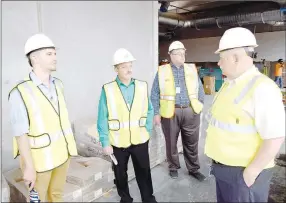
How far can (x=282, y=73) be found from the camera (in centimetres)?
670

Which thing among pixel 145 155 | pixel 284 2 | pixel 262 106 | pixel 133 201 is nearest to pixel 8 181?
pixel 133 201

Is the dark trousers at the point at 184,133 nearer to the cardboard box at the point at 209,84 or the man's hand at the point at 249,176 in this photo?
the man's hand at the point at 249,176

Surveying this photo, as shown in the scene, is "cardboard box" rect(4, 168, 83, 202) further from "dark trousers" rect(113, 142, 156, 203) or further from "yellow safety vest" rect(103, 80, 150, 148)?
"yellow safety vest" rect(103, 80, 150, 148)

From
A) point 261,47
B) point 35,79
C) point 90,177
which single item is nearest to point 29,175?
point 35,79

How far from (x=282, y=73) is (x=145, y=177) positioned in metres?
6.19

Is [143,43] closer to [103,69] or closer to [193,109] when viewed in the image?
[103,69]

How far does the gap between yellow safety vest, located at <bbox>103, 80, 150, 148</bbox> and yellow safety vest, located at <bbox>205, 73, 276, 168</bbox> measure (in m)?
0.72

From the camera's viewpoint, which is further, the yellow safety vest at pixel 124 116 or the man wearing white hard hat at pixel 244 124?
the yellow safety vest at pixel 124 116

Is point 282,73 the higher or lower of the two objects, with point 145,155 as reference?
higher

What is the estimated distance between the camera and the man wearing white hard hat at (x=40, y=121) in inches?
54.7

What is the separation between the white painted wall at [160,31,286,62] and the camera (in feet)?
23.9

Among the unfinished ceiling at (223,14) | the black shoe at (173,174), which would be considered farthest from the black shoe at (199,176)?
the unfinished ceiling at (223,14)

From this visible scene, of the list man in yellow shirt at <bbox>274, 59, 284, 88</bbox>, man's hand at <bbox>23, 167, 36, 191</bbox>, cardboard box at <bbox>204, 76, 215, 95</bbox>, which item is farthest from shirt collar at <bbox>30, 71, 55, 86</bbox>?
man in yellow shirt at <bbox>274, 59, 284, 88</bbox>

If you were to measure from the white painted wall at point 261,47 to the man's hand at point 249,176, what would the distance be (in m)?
7.11
